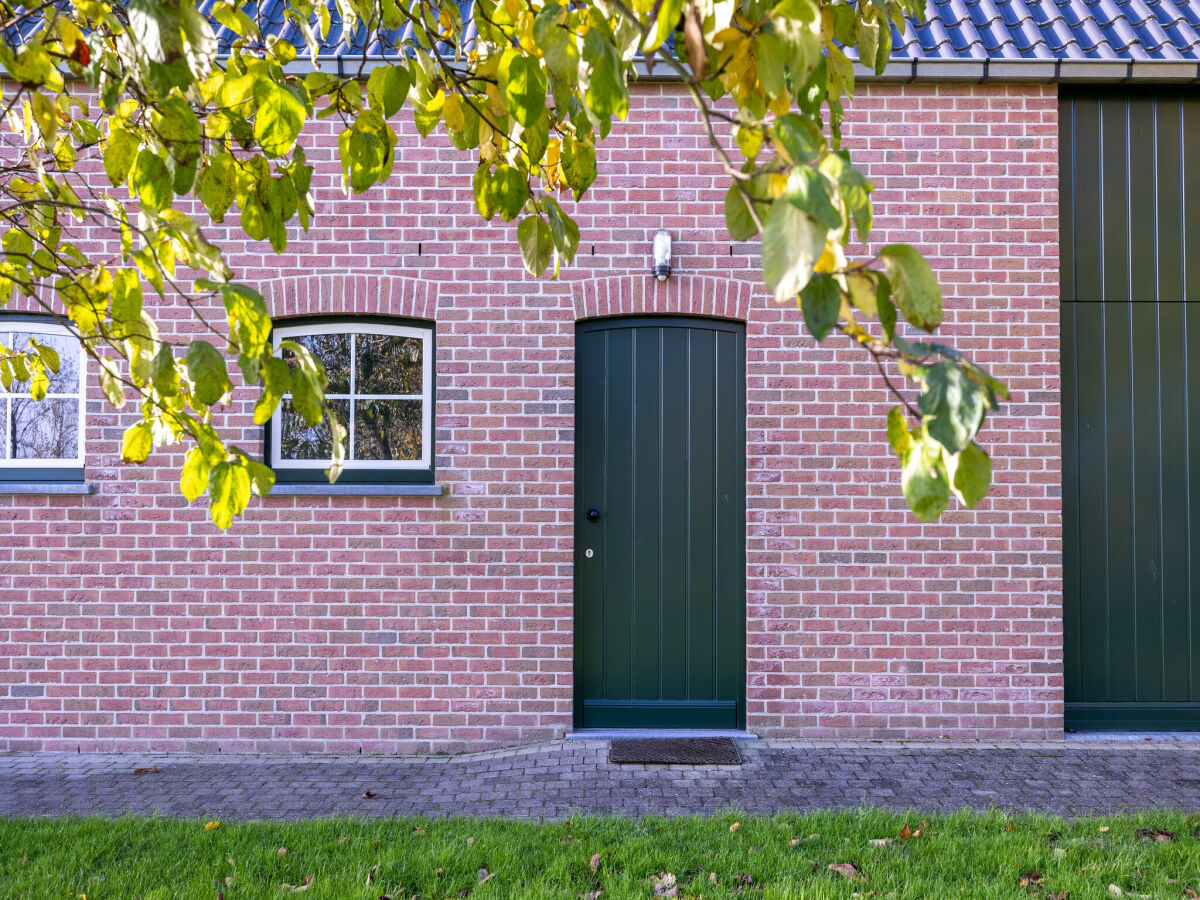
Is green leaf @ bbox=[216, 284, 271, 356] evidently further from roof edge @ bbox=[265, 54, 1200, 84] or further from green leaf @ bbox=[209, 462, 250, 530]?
roof edge @ bbox=[265, 54, 1200, 84]

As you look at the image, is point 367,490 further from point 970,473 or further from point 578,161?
point 970,473

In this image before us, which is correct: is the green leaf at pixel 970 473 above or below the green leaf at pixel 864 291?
below

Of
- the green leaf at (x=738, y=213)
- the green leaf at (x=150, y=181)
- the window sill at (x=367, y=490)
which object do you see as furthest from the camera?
the window sill at (x=367, y=490)

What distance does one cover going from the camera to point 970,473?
1.15m

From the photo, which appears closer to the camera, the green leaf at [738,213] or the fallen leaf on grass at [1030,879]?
the green leaf at [738,213]

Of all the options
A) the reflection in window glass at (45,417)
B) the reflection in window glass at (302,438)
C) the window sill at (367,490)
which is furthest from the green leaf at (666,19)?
the reflection in window glass at (45,417)

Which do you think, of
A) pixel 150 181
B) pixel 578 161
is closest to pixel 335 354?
pixel 578 161

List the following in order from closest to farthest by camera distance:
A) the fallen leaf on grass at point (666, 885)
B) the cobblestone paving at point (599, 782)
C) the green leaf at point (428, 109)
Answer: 1. the green leaf at point (428, 109)
2. the fallen leaf on grass at point (666, 885)
3. the cobblestone paving at point (599, 782)

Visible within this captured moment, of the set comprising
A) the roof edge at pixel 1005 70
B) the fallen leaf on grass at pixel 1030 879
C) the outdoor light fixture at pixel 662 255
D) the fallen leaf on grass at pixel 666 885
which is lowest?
the fallen leaf on grass at pixel 666 885

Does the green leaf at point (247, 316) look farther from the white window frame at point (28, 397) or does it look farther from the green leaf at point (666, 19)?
the white window frame at point (28, 397)

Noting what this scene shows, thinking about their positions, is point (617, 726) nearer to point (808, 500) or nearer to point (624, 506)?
point (624, 506)

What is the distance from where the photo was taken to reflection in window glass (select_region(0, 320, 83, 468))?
5.76 meters

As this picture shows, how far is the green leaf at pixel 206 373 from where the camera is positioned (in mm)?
1574

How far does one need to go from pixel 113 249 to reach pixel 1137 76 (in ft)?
22.0
